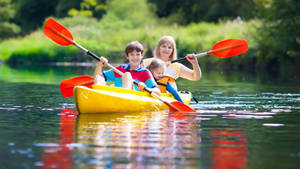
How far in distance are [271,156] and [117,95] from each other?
358cm

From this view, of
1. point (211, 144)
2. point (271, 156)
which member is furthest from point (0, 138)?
point (271, 156)

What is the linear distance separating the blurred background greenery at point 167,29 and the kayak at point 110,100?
12.6m

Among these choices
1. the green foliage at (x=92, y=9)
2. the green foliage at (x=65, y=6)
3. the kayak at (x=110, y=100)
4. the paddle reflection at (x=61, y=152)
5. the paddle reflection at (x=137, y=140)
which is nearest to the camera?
the paddle reflection at (x=61, y=152)

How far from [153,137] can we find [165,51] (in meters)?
3.93

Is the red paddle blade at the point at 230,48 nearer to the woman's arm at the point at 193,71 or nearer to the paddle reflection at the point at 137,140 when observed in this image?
the woman's arm at the point at 193,71

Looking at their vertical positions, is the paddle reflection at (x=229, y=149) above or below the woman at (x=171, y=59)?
below

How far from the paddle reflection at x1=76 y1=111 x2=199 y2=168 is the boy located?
0.70m

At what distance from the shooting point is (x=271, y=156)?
5031 mm

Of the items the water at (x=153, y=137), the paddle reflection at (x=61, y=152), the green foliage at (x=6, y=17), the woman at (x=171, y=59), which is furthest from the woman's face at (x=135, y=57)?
the green foliage at (x=6, y=17)

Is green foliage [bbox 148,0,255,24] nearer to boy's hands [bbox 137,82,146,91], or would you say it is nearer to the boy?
the boy

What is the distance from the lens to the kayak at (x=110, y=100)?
806 cm

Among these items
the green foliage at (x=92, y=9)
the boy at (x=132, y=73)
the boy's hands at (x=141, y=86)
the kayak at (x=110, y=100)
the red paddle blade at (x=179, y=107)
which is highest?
the green foliage at (x=92, y=9)

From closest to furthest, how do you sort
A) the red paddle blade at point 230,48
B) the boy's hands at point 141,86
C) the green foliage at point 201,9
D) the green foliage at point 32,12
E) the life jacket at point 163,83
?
the boy's hands at point 141,86
the life jacket at point 163,83
the red paddle blade at point 230,48
the green foliage at point 201,9
the green foliage at point 32,12

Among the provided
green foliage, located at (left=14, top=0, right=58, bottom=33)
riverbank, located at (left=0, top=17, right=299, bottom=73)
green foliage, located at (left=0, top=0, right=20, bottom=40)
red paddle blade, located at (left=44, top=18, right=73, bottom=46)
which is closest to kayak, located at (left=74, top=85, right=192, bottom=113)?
red paddle blade, located at (left=44, top=18, right=73, bottom=46)
